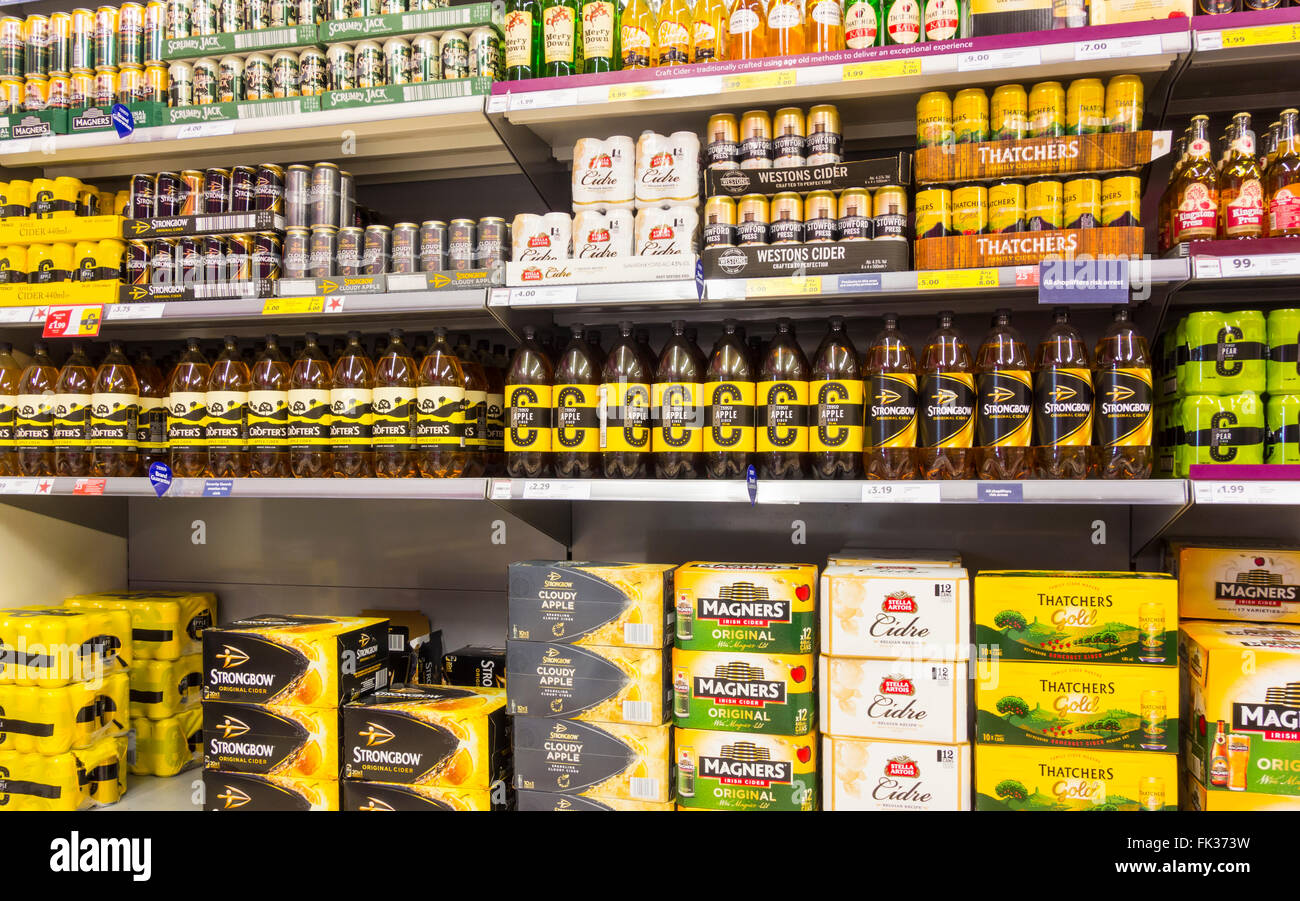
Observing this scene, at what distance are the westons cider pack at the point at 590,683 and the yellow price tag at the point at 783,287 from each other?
87 centimetres

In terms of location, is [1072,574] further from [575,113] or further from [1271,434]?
[575,113]

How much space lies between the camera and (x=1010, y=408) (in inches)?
72.9

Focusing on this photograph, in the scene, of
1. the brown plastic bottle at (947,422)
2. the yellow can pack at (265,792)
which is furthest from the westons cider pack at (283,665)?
the brown plastic bottle at (947,422)

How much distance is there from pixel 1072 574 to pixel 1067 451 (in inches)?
10.7

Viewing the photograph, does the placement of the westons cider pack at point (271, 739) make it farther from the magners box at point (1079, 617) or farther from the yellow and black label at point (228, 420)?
the magners box at point (1079, 617)

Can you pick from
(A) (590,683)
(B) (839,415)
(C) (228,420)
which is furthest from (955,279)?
(C) (228,420)

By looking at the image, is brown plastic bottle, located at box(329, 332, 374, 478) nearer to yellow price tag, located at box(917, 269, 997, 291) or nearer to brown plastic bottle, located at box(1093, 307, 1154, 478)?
yellow price tag, located at box(917, 269, 997, 291)

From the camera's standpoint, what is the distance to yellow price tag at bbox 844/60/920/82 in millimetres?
1898

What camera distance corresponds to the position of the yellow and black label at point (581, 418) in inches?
80.6

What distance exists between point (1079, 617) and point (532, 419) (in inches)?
52.1

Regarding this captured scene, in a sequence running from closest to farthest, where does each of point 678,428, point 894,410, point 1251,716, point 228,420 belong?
point 1251,716, point 894,410, point 678,428, point 228,420

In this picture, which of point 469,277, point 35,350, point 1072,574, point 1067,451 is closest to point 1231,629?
point 1072,574

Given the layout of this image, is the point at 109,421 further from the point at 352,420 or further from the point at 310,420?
the point at 352,420

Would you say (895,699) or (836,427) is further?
(836,427)
